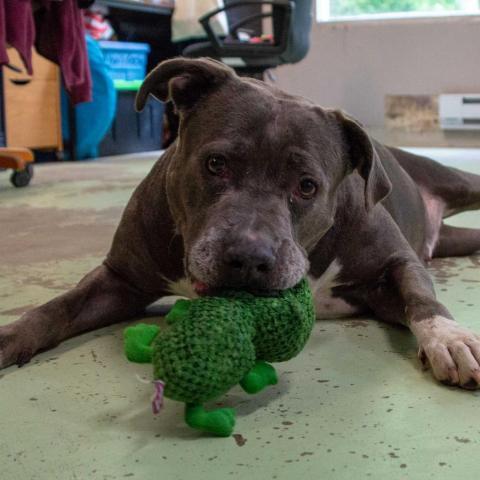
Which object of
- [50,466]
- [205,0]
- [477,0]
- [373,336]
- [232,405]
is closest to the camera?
[50,466]

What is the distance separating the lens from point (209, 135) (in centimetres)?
147

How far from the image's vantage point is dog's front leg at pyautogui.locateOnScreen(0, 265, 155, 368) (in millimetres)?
1442

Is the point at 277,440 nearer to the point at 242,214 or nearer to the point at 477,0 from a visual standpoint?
the point at 242,214

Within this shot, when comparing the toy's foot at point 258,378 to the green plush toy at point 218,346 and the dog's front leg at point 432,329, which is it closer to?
the green plush toy at point 218,346

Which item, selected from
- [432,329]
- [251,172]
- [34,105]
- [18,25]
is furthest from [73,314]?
[34,105]

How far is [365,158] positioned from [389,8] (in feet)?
18.3

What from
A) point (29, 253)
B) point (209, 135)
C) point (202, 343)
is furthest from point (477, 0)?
point (202, 343)

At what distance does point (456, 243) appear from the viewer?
2.42 meters

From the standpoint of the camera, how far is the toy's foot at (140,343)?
1.20 metres

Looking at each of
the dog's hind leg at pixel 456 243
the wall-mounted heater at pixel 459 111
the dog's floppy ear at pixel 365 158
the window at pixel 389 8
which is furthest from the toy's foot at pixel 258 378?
the window at pixel 389 8

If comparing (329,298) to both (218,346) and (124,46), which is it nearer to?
(218,346)

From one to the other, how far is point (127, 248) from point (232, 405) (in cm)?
59

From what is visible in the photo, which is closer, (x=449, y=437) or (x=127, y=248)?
(x=449, y=437)

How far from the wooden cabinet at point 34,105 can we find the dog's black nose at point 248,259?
425 centimetres
